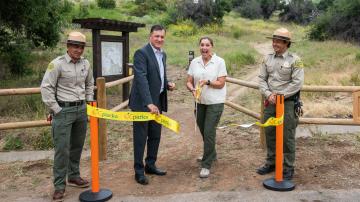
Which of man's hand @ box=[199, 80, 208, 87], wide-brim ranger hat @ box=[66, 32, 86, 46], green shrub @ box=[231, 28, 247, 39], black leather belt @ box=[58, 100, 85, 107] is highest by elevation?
green shrub @ box=[231, 28, 247, 39]

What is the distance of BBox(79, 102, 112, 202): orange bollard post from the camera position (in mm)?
4605

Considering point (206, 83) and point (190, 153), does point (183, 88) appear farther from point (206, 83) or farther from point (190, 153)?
point (206, 83)

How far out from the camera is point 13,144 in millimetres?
7059

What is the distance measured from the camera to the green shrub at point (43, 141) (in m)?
7.00

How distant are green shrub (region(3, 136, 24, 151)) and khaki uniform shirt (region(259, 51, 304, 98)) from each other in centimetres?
396

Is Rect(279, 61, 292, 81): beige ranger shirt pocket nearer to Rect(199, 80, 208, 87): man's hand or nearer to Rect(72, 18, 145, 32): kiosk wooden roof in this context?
Rect(199, 80, 208, 87): man's hand

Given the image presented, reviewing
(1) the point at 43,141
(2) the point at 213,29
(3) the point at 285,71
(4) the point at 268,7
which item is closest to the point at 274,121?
(3) the point at 285,71

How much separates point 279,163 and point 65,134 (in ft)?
7.48

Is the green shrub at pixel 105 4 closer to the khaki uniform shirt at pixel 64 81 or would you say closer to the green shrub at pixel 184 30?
the green shrub at pixel 184 30

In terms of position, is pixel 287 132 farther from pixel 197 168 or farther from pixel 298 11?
pixel 298 11

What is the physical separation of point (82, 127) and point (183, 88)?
7997 mm

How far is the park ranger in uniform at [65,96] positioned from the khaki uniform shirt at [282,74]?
1949 millimetres

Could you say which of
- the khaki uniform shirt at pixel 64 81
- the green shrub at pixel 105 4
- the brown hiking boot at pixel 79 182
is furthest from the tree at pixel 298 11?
the khaki uniform shirt at pixel 64 81

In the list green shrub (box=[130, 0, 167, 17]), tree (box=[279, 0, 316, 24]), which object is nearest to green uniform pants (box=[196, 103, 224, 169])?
green shrub (box=[130, 0, 167, 17])
